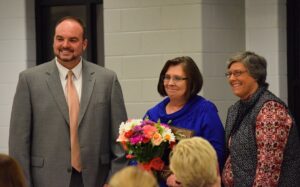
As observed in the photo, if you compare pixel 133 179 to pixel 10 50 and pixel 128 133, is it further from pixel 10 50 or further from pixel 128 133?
pixel 10 50

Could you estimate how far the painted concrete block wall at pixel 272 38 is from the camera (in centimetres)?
576

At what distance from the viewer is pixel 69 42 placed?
452 cm

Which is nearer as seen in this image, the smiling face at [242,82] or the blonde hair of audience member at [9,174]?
the blonde hair of audience member at [9,174]

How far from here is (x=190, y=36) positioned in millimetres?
5785

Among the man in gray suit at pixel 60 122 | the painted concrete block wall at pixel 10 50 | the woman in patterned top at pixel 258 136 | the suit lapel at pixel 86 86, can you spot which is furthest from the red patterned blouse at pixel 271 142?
the painted concrete block wall at pixel 10 50

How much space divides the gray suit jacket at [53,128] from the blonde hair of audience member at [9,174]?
1.27 meters

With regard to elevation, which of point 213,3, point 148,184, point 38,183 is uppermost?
point 213,3

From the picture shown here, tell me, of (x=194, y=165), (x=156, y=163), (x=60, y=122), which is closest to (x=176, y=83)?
(x=156, y=163)

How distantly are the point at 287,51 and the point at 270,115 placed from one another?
157 centimetres

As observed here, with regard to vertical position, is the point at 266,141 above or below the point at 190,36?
below

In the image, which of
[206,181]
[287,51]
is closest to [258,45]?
[287,51]

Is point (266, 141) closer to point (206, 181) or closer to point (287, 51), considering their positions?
point (206, 181)

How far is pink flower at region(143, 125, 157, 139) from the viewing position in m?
4.36

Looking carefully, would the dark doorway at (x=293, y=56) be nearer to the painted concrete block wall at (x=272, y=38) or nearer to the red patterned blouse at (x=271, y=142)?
the painted concrete block wall at (x=272, y=38)
